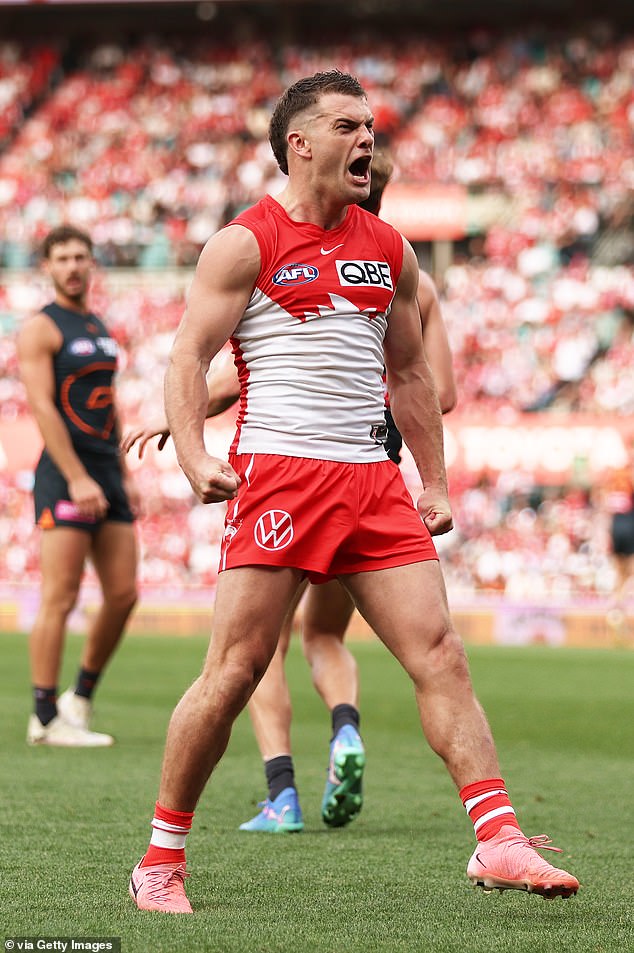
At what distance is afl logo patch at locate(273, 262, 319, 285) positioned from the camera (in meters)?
A: 3.82

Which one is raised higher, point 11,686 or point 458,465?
point 458,465

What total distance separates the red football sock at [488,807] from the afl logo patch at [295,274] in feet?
4.48

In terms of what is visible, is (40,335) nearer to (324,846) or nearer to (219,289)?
(324,846)

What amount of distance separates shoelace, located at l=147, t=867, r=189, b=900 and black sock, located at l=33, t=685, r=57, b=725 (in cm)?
398

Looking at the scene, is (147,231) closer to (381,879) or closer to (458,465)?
(458,465)

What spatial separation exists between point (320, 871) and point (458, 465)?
790 inches

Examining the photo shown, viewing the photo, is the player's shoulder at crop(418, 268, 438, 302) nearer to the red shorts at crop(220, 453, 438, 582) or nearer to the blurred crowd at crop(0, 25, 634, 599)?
the red shorts at crop(220, 453, 438, 582)

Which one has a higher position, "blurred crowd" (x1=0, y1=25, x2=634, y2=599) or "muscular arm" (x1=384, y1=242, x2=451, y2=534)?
"blurred crowd" (x1=0, y1=25, x2=634, y2=599)

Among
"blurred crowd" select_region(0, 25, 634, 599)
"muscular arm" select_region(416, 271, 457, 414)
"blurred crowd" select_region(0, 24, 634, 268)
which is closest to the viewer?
"muscular arm" select_region(416, 271, 457, 414)

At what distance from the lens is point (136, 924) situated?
3.52m

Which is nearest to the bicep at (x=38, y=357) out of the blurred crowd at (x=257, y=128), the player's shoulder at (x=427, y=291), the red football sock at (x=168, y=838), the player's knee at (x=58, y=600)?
the player's knee at (x=58, y=600)

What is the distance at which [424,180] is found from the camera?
29.0m

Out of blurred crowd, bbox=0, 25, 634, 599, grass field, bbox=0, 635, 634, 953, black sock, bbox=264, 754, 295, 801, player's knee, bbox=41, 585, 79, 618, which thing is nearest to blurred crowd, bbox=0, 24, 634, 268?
blurred crowd, bbox=0, 25, 634, 599

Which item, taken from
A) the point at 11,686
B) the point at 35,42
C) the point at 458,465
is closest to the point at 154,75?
the point at 35,42
